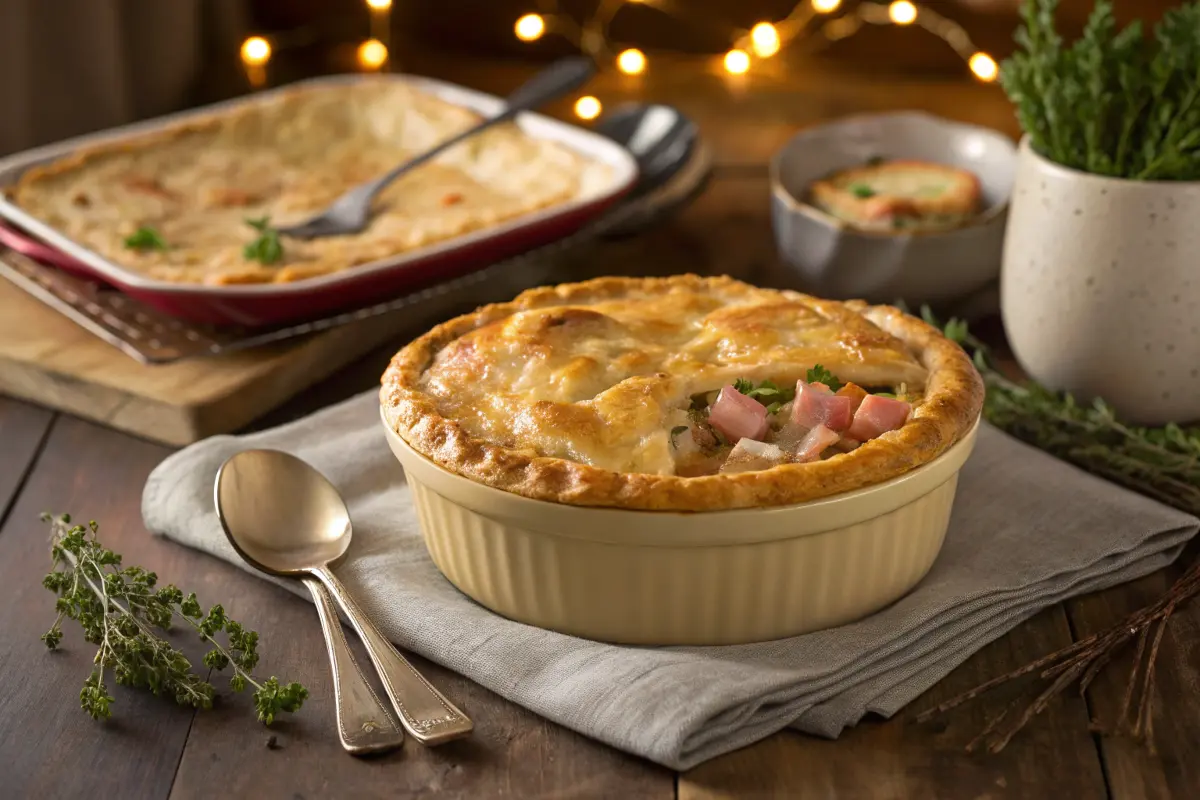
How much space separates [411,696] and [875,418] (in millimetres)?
777

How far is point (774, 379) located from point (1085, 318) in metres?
0.83

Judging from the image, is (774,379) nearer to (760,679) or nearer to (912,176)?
(760,679)

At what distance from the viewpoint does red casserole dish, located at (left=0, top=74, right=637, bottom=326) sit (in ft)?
9.19

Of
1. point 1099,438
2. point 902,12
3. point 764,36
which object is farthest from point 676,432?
point 902,12

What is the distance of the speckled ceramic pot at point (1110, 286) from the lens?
8.12ft

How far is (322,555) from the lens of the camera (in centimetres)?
216

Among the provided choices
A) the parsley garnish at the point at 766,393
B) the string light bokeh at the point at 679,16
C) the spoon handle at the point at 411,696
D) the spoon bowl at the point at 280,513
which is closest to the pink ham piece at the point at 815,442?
the parsley garnish at the point at 766,393

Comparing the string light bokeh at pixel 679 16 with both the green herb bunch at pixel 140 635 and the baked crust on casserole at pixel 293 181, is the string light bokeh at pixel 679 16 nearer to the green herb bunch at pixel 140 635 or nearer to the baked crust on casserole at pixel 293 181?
the baked crust on casserole at pixel 293 181

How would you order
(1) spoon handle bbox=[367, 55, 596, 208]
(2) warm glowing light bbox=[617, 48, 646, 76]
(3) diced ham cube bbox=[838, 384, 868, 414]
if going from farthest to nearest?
(2) warm glowing light bbox=[617, 48, 646, 76], (1) spoon handle bbox=[367, 55, 596, 208], (3) diced ham cube bbox=[838, 384, 868, 414]

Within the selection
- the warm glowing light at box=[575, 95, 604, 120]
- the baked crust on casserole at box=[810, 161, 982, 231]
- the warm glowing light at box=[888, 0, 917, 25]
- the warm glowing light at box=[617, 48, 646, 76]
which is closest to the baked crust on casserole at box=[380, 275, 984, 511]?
the baked crust on casserole at box=[810, 161, 982, 231]

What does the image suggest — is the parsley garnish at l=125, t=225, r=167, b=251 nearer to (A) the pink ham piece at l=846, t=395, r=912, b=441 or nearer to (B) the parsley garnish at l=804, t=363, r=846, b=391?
(B) the parsley garnish at l=804, t=363, r=846, b=391

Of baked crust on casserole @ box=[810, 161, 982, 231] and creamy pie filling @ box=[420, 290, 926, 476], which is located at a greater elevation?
creamy pie filling @ box=[420, 290, 926, 476]

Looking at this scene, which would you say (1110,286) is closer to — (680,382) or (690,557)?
(680,382)

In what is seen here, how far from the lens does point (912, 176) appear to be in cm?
336
